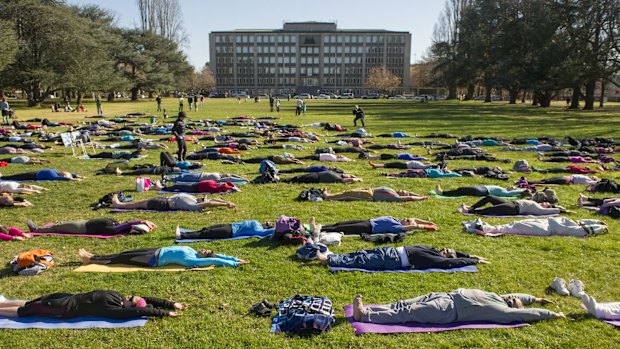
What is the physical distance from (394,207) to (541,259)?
3.54 meters

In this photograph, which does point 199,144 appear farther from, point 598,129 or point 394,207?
point 598,129

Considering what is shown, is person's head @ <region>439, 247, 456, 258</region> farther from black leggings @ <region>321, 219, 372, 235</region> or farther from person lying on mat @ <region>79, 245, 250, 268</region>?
person lying on mat @ <region>79, 245, 250, 268</region>

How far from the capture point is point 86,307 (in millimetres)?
5270

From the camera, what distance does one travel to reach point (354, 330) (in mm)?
5031

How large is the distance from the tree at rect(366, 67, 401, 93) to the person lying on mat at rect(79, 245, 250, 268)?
116483mm

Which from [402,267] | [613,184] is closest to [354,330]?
[402,267]

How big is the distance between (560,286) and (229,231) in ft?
17.5

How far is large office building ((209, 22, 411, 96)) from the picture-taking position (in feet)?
445

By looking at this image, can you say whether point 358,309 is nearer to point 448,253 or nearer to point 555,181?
point 448,253

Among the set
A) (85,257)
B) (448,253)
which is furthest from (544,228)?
(85,257)

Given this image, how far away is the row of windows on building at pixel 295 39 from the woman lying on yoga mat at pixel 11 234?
444 ft

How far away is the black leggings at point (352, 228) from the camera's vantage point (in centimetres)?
811

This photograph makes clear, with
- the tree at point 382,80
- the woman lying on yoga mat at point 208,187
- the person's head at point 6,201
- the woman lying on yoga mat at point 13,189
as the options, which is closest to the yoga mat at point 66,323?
the person's head at point 6,201

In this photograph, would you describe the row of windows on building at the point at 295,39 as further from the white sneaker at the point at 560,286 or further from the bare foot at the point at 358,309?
the bare foot at the point at 358,309
